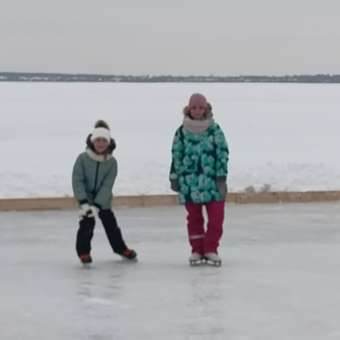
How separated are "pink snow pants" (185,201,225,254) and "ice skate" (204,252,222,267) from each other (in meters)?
0.03

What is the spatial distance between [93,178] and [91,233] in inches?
17.8

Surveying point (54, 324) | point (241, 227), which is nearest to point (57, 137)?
point (241, 227)

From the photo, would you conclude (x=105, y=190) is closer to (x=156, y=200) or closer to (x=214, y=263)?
(x=214, y=263)

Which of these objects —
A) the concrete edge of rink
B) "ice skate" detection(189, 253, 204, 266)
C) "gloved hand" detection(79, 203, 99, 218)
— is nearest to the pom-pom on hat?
"gloved hand" detection(79, 203, 99, 218)

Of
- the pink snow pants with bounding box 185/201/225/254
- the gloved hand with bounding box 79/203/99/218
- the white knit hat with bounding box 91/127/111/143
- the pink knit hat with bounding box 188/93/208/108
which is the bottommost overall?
the pink snow pants with bounding box 185/201/225/254

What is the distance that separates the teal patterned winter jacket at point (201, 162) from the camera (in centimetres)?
854

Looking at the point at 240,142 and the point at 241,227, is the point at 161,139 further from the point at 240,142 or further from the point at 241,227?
the point at 241,227

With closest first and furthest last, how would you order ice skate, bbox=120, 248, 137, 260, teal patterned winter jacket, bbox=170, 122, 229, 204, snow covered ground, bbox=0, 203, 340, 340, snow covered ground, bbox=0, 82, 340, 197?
1. snow covered ground, bbox=0, 203, 340, 340
2. teal patterned winter jacket, bbox=170, 122, 229, 204
3. ice skate, bbox=120, 248, 137, 260
4. snow covered ground, bbox=0, 82, 340, 197

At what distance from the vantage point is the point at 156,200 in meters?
12.6

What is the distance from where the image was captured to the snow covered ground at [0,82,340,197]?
44.0 feet

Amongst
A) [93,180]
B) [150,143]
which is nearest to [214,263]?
[93,180]

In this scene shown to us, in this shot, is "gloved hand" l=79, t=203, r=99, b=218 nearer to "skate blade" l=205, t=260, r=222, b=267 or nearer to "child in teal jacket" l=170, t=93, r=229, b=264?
"child in teal jacket" l=170, t=93, r=229, b=264

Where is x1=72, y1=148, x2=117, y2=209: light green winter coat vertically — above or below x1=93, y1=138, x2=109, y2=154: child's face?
below

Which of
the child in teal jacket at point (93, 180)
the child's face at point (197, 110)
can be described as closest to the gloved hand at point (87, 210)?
the child in teal jacket at point (93, 180)
